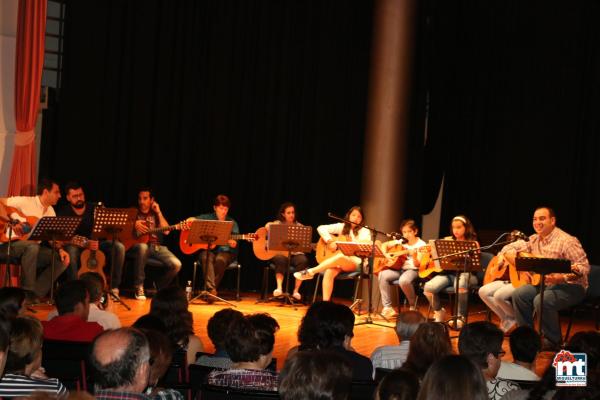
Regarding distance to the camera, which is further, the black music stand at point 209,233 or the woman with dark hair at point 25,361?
the black music stand at point 209,233

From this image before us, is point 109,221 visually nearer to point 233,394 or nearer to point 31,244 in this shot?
point 31,244

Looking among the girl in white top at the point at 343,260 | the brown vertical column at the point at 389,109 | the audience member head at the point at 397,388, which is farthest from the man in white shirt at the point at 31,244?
the audience member head at the point at 397,388

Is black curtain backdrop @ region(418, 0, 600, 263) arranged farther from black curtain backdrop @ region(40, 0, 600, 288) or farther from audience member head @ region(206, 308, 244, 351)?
audience member head @ region(206, 308, 244, 351)

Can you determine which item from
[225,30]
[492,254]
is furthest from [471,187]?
[225,30]

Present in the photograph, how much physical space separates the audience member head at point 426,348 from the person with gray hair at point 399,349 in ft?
1.38

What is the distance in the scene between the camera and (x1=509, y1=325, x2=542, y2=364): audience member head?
4320 millimetres

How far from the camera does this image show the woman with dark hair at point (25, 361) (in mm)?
3004

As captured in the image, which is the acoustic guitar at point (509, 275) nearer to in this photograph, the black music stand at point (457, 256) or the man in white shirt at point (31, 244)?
the black music stand at point (457, 256)

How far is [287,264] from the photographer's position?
34.4ft

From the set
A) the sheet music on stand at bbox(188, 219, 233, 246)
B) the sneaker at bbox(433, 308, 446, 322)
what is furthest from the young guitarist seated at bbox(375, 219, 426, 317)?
the sheet music on stand at bbox(188, 219, 233, 246)

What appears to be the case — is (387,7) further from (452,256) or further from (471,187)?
(452,256)

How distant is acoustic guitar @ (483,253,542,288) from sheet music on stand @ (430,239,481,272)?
236mm

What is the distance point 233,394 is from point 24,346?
0.78m

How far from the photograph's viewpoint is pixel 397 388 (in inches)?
114
